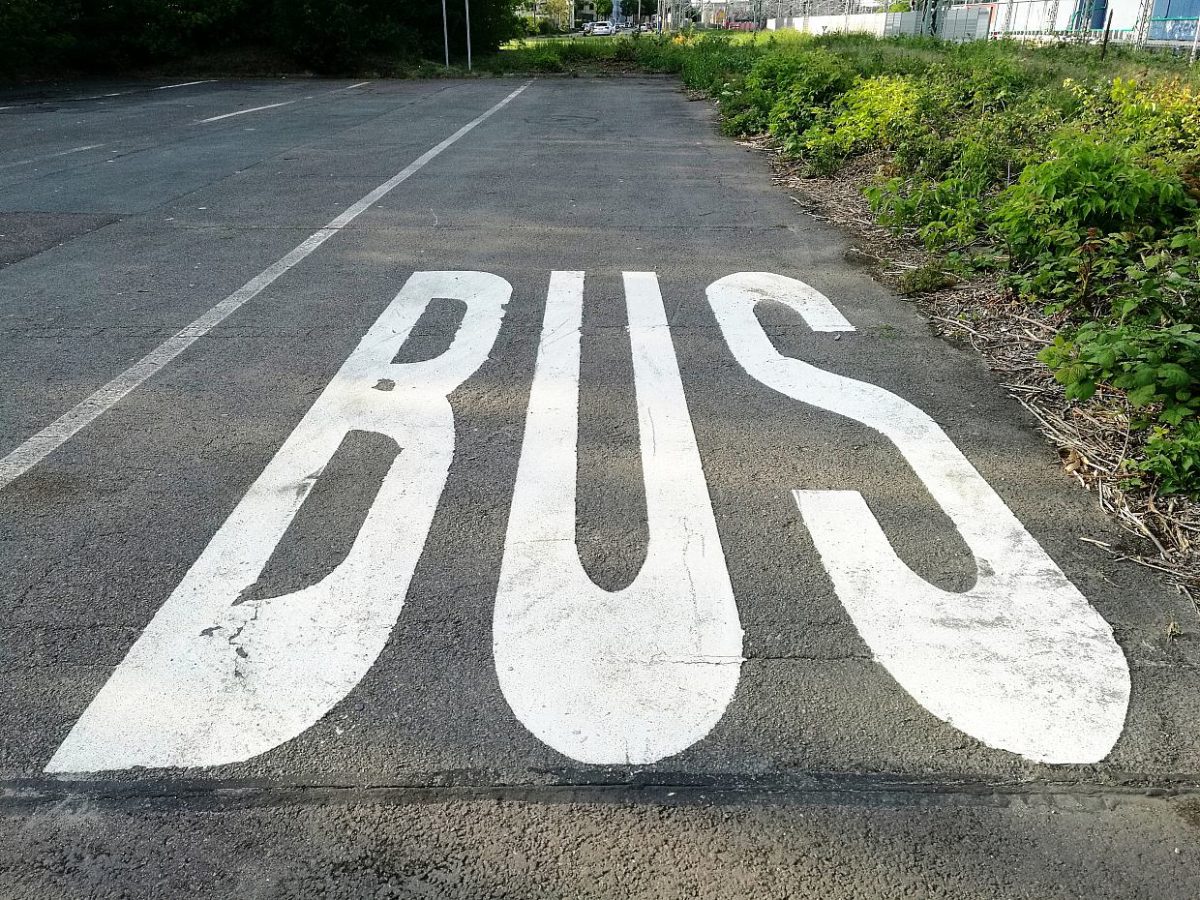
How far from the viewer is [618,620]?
2.98m

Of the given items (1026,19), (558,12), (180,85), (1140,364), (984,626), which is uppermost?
(558,12)

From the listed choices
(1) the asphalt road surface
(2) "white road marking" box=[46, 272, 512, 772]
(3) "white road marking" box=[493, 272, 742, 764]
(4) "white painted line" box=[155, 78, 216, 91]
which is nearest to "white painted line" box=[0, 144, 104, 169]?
(1) the asphalt road surface

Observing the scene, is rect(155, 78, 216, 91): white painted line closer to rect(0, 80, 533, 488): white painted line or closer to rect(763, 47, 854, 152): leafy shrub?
rect(763, 47, 854, 152): leafy shrub

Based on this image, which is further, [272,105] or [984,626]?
[272,105]

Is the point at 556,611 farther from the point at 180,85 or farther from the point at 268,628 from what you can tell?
the point at 180,85

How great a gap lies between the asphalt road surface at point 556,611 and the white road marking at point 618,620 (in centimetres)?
2

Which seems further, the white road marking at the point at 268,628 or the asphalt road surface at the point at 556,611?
the white road marking at the point at 268,628

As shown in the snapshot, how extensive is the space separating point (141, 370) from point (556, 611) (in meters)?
3.13

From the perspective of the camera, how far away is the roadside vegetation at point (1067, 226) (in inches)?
157

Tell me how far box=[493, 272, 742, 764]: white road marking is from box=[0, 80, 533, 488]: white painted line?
208 cm

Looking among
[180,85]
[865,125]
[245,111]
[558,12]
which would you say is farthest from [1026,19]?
[558,12]

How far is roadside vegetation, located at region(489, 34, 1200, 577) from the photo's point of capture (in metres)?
3.99

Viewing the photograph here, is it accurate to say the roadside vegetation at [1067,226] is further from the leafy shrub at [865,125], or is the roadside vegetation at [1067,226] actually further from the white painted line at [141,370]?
the white painted line at [141,370]

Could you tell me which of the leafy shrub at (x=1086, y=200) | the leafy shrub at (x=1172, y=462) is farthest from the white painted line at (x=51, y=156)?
the leafy shrub at (x=1172, y=462)
